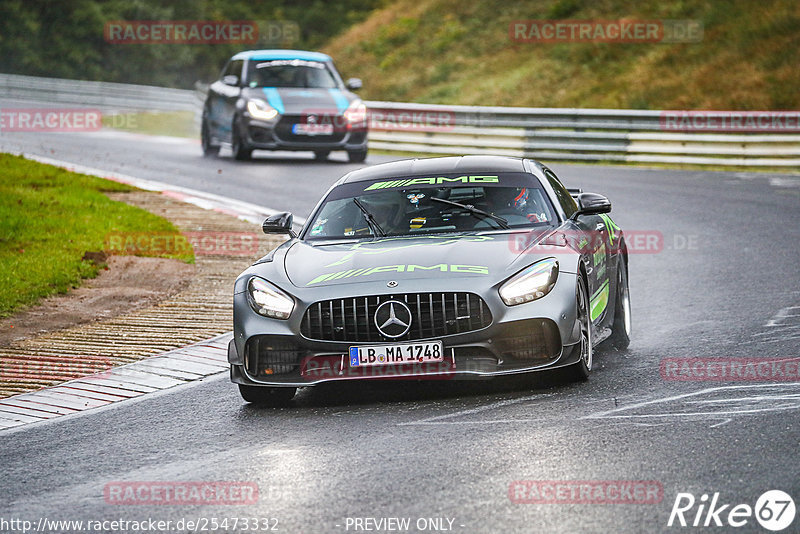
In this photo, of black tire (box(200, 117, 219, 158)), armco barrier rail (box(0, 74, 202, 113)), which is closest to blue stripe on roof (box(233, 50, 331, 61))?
black tire (box(200, 117, 219, 158))

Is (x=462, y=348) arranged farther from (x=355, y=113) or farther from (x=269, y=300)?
(x=355, y=113)

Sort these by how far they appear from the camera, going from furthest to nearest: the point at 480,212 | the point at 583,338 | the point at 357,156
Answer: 1. the point at 357,156
2. the point at 480,212
3. the point at 583,338

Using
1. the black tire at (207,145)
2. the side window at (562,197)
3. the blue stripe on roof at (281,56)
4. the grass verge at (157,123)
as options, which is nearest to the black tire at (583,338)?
the side window at (562,197)

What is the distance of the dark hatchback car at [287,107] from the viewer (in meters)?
22.4

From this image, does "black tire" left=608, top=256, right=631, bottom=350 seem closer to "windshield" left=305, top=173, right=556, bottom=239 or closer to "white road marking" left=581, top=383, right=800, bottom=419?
"windshield" left=305, top=173, right=556, bottom=239

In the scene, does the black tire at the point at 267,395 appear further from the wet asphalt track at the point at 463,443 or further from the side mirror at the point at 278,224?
the side mirror at the point at 278,224

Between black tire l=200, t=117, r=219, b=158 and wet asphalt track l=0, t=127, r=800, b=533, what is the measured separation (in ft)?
50.2

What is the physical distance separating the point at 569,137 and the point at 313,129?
18.7ft

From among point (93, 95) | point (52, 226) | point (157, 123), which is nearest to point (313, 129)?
point (52, 226)

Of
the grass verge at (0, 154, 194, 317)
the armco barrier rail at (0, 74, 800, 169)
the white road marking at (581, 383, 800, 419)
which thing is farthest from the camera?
the armco barrier rail at (0, 74, 800, 169)

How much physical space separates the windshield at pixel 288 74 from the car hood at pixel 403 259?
15.0 meters

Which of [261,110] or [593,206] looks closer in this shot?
[593,206]

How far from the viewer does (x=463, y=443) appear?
650 cm

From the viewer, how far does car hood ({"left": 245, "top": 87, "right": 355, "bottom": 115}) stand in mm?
22328
